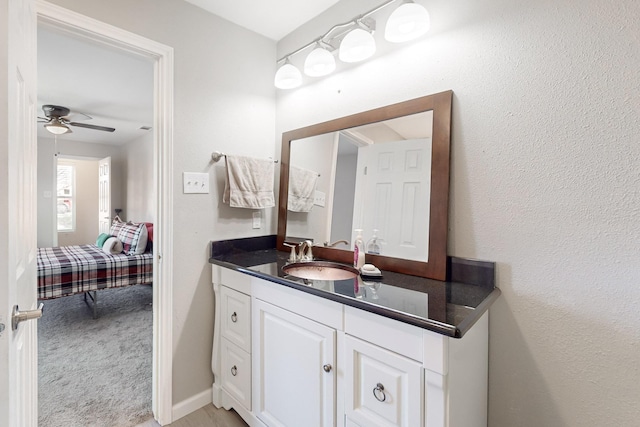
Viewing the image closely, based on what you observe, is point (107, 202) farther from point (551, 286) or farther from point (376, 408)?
point (551, 286)

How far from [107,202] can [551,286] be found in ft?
20.9

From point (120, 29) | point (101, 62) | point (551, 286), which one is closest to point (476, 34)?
point (551, 286)

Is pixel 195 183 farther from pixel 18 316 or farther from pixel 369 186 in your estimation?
pixel 18 316

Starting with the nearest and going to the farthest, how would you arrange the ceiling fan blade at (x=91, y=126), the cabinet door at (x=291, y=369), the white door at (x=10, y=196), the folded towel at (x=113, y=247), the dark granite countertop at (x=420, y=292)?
the white door at (x=10, y=196) < the dark granite countertop at (x=420, y=292) < the cabinet door at (x=291, y=369) < the folded towel at (x=113, y=247) < the ceiling fan blade at (x=91, y=126)

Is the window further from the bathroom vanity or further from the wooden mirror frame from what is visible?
the wooden mirror frame

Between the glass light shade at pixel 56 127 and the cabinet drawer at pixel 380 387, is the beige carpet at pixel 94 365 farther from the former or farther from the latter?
the glass light shade at pixel 56 127

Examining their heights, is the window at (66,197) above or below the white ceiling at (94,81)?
below

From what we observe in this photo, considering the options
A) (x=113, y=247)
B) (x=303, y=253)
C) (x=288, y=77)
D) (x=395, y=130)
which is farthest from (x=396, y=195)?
(x=113, y=247)

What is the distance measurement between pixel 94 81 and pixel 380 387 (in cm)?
341

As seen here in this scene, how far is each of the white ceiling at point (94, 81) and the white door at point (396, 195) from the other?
1.58 meters

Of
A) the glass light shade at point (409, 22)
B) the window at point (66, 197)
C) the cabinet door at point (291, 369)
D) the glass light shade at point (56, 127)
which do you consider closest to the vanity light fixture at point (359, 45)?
the glass light shade at point (409, 22)

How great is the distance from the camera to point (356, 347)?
40.2 inches

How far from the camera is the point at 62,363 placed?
221cm

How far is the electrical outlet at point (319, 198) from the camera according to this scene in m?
1.79
